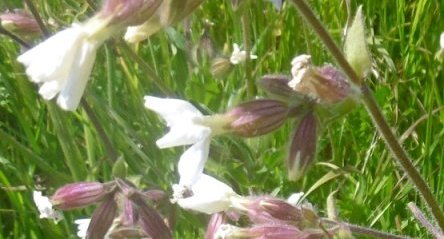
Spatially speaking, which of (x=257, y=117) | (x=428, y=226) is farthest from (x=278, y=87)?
(x=428, y=226)

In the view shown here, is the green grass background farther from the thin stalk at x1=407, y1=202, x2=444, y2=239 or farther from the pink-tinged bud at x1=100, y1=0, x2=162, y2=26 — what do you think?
the pink-tinged bud at x1=100, y1=0, x2=162, y2=26

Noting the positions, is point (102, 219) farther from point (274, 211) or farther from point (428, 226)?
point (428, 226)

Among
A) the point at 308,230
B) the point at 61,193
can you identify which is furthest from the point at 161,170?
the point at 308,230

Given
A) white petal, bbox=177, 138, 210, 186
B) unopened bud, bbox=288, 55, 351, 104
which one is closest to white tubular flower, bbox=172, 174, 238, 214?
white petal, bbox=177, 138, 210, 186

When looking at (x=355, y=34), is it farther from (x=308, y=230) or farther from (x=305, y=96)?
(x=308, y=230)

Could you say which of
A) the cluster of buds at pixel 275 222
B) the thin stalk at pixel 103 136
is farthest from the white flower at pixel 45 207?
the cluster of buds at pixel 275 222

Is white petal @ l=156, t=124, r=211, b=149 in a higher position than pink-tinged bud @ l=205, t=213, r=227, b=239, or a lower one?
higher
